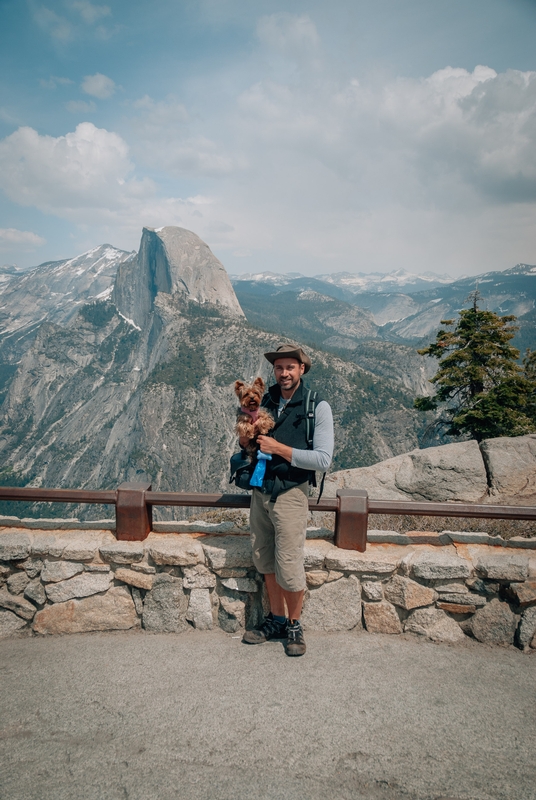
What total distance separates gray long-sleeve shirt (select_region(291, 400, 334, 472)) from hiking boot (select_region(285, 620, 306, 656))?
1.33 m

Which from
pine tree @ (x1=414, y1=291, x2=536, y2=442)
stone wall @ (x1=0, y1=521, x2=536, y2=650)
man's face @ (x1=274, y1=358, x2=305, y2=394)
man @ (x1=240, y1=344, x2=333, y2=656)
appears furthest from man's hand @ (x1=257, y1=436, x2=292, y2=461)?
pine tree @ (x1=414, y1=291, x2=536, y2=442)

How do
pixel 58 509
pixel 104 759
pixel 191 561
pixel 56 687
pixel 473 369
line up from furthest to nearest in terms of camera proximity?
1. pixel 58 509
2. pixel 473 369
3. pixel 191 561
4. pixel 56 687
5. pixel 104 759

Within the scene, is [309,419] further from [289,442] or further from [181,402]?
[181,402]

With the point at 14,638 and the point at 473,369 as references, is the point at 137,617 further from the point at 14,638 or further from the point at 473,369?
the point at 473,369

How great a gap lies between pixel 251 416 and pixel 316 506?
1.00m

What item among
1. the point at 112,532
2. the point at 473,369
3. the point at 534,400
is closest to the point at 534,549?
the point at 112,532

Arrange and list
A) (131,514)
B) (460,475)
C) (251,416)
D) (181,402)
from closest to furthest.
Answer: (251,416), (131,514), (460,475), (181,402)

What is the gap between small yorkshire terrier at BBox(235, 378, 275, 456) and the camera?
11.0 feet

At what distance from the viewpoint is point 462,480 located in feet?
34.3

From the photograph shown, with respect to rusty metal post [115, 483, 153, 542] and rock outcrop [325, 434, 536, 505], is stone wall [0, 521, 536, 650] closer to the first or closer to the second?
rusty metal post [115, 483, 153, 542]

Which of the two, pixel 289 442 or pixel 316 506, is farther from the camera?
pixel 316 506

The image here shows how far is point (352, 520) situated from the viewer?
12.6ft

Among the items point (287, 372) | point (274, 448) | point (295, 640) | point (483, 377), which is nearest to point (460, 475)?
point (295, 640)

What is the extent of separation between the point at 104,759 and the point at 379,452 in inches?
3884
